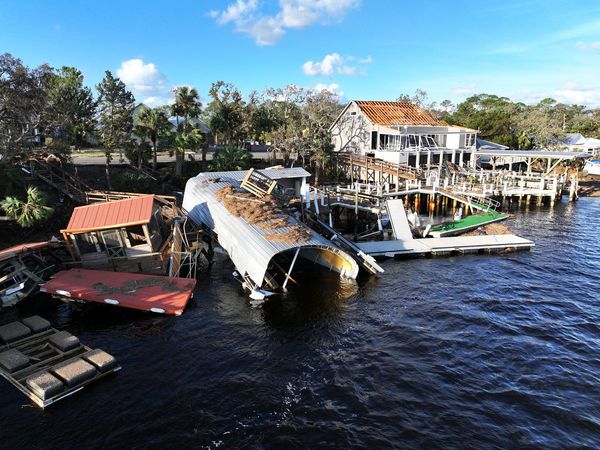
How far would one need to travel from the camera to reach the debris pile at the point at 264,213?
75.2 ft

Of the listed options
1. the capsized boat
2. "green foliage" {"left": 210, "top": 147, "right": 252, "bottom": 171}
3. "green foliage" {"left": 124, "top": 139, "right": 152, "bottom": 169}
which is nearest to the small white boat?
"green foliage" {"left": 210, "top": 147, "right": 252, "bottom": 171}

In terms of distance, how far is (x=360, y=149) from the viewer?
55250 mm

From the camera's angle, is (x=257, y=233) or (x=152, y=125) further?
(x=152, y=125)

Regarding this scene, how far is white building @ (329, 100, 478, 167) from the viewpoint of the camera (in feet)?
170

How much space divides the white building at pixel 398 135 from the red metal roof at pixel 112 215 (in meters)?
34.5

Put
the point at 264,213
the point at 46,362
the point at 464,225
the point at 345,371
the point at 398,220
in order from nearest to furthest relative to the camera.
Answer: the point at 46,362 → the point at 345,371 → the point at 264,213 → the point at 398,220 → the point at 464,225

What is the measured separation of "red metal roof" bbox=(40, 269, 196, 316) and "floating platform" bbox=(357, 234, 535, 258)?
532 inches

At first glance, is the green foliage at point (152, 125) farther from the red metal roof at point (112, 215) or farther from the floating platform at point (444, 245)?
the floating platform at point (444, 245)

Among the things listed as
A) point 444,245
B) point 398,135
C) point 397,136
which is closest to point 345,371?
point 444,245

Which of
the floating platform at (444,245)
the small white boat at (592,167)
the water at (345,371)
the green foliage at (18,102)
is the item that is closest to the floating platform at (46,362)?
the water at (345,371)

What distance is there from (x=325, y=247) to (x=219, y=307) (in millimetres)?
6431

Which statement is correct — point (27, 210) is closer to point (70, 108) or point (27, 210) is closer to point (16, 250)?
point (16, 250)

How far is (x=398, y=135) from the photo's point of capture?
169 feet

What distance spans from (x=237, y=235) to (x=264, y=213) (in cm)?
231
